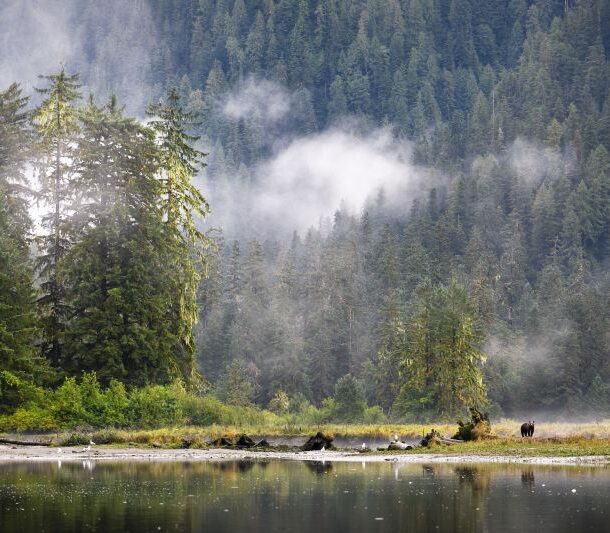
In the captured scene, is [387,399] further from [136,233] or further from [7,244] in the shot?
[7,244]

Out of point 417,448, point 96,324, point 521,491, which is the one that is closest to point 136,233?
point 96,324

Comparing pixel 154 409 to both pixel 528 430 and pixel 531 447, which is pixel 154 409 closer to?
pixel 528 430

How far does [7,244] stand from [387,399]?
75.0 metres

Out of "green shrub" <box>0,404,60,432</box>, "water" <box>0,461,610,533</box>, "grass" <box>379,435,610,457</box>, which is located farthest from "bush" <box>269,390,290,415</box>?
"water" <box>0,461,610,533</box>

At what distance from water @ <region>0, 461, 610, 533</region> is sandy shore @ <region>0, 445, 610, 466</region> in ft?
10.1

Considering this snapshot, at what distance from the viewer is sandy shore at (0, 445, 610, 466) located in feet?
134

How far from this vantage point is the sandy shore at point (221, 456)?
40.7 m

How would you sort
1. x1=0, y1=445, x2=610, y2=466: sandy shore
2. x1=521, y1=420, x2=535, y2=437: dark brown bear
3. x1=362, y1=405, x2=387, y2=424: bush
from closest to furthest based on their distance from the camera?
x1=0, y1=445, x2=610, y2=466: sandy shore → x1=521, y1=420, x2=535, y2=437: dark brown bear → x1=362, y1=405, x2=387, y2=424: bush

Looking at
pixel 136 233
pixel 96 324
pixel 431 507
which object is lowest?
pixel 431 507

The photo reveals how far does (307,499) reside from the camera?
2798 cm

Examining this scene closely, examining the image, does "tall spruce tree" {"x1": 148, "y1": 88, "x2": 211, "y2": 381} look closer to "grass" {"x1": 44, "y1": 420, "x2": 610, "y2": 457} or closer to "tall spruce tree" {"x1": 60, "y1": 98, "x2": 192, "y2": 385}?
"tall spruce tree" {"x1": 60, "y1": 98, "x2": 192, "y2": 385}

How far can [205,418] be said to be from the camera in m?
61.7

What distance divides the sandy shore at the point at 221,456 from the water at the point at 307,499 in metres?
3.08

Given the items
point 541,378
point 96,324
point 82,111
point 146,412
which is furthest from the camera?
point 541,378
